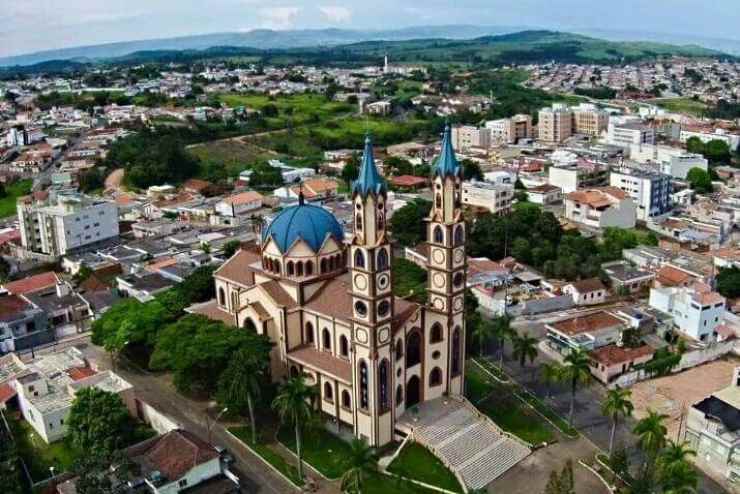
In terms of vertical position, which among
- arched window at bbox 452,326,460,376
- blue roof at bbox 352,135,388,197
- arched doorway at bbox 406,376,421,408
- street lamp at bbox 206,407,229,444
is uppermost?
blue roof at bbox 352,135,388,197

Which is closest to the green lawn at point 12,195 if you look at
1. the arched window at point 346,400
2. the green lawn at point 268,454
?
the green lawn at point 268,454

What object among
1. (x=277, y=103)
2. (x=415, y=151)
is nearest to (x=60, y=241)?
(x=415, y=151)

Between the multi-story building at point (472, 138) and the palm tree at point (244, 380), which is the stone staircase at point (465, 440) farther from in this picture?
the multi-story building at point (472, 138)

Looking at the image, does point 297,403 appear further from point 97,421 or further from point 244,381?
point 97,421

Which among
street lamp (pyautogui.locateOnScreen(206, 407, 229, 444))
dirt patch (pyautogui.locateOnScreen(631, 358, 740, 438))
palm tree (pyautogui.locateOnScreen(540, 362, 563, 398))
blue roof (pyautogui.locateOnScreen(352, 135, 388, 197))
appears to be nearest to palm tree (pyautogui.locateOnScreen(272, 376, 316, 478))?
street lamp (pyautogui.locateOnScreen(206, 407, 229, 444))

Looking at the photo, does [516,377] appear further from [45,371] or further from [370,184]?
[45,371]

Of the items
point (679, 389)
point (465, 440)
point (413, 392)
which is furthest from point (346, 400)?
point (679, 389)

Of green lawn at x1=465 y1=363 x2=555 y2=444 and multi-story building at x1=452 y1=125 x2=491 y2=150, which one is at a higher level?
multi-story building at x1=452 y1=125 x2=491 y2=150

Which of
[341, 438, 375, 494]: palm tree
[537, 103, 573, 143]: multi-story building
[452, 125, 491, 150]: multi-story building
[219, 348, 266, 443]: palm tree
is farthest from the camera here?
[537, 103, 573, 143]: multi-story building

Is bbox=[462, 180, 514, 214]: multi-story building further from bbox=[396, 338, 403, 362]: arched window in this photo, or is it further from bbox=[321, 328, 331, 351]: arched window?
bbox=[396, 338, 403, 362]: arched window
